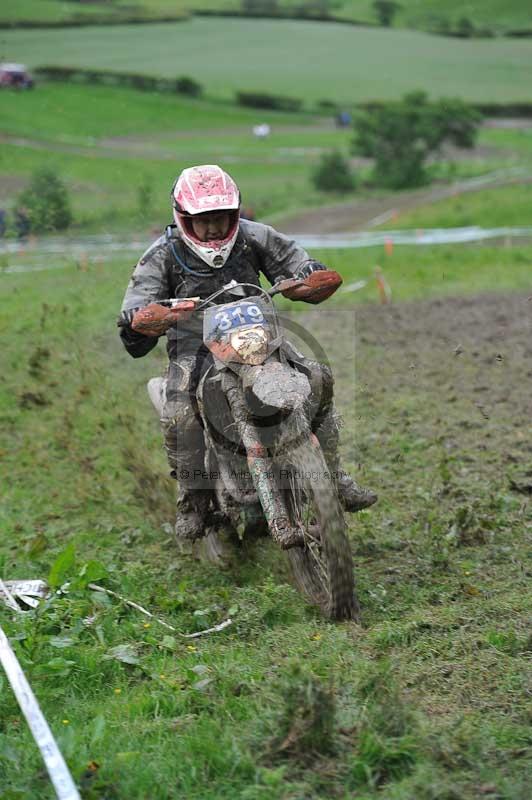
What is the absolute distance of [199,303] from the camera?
7094 millimetres

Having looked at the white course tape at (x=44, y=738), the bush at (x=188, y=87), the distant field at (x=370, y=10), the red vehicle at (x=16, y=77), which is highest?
the distant field at (x=370, y=10)

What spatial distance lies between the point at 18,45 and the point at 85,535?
41.5m

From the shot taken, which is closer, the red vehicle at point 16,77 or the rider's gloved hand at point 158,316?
the rider's gloved hand at point 158,316

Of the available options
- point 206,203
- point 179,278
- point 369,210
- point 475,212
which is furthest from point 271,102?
point 206,203

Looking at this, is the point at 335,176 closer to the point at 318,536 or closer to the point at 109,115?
the point at 109,115

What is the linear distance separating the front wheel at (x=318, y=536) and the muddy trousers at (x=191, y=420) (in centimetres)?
51

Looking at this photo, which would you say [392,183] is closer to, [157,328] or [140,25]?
[140,25]

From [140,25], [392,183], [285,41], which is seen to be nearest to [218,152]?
[392,183]

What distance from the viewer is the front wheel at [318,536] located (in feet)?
20.0

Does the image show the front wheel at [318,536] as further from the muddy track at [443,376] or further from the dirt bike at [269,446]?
the muddy track at [443,376]

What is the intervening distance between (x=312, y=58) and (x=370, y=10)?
4322 millimetres

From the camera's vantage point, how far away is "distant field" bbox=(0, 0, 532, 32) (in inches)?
2282

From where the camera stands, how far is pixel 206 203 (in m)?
7.19

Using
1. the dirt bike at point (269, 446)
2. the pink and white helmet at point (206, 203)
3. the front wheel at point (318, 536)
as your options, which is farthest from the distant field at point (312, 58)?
the front wheel at point (318, 536)
